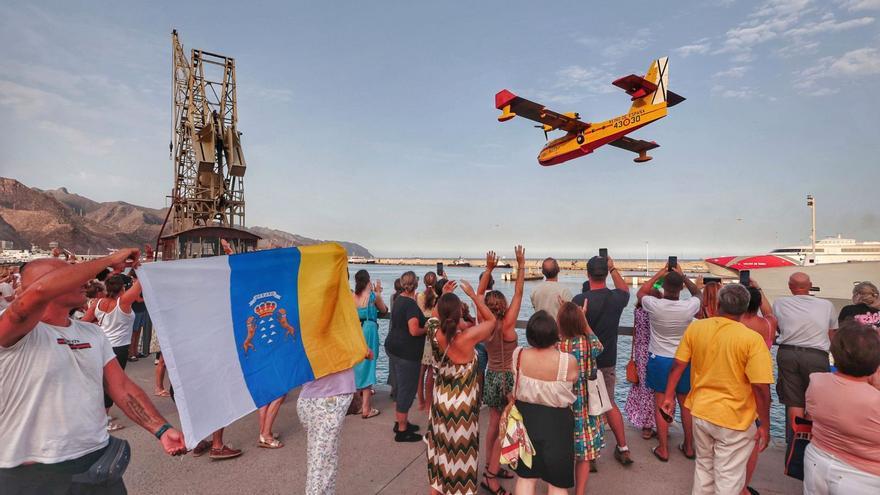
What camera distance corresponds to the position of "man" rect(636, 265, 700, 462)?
13.9 feet

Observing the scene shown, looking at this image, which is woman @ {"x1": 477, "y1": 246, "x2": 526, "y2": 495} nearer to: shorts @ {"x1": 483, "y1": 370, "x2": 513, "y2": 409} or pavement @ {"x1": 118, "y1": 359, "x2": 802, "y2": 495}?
shorts @ {"x1": 483, "y1": 370, "x2": 513, "y2": 409}

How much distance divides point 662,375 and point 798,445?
1282 millimetres

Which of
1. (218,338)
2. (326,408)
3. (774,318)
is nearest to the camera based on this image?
(218,338)

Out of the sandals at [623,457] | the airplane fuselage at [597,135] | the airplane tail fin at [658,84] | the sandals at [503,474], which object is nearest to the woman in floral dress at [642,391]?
the sandals at [623,457]

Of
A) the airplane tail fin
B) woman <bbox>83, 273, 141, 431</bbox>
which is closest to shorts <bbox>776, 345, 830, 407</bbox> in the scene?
woman <bbox>83, 273, 141, 431</bbox>

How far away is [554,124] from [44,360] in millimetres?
17445

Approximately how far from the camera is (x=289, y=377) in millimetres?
3137

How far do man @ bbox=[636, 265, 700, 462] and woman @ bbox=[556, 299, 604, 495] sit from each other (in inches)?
46.3

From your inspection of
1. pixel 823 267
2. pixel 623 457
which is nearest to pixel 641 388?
pixel 623 457

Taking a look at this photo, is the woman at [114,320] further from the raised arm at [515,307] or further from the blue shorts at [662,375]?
the blue shorts at [662,375]

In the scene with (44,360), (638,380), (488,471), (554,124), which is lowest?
(488,471)

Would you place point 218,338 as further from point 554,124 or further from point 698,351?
point 554,124

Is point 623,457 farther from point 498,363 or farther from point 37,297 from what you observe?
point 37,297

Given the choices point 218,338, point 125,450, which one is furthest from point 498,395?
point 125,450
